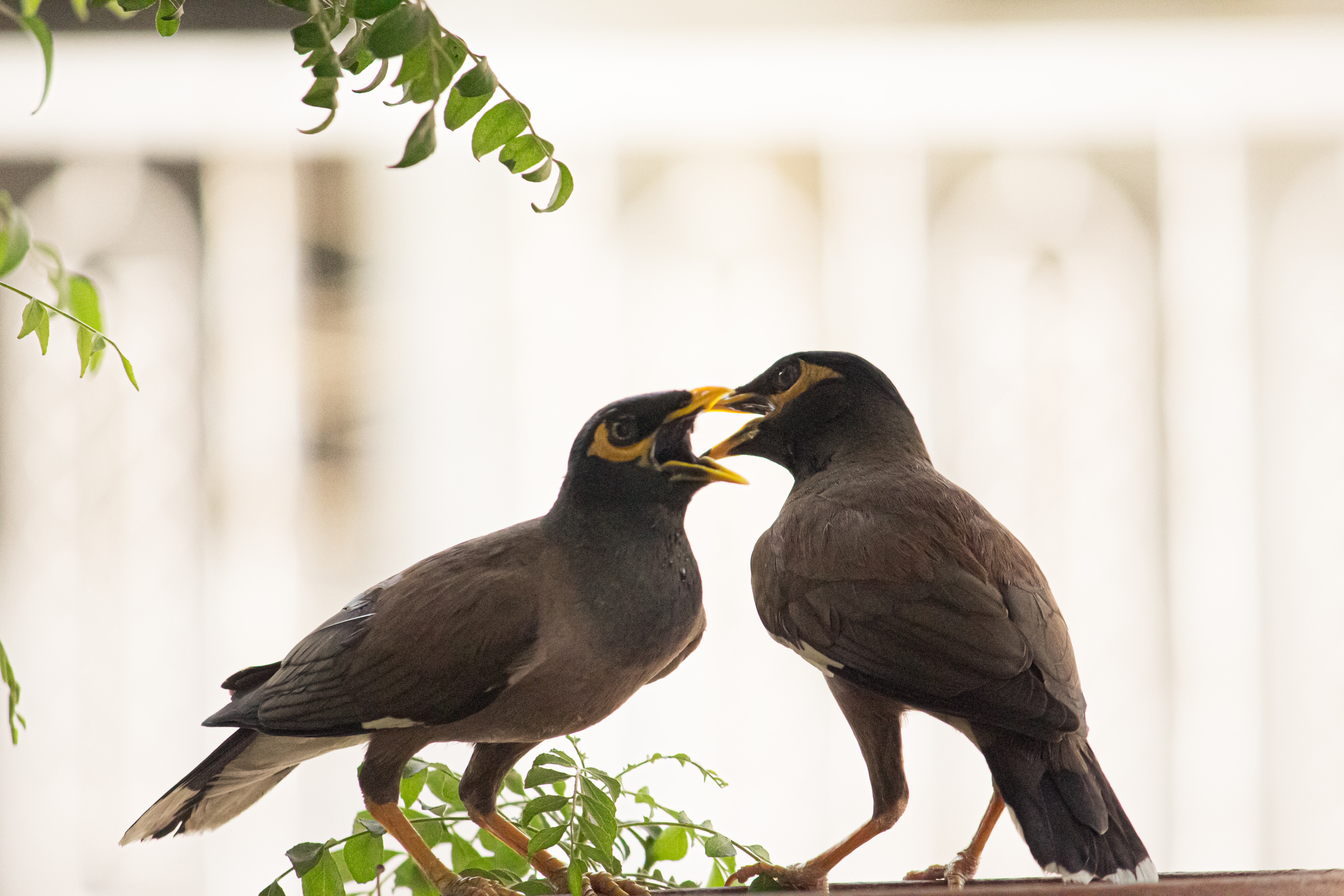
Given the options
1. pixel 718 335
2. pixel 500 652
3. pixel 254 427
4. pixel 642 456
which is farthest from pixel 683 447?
pixel 254 427

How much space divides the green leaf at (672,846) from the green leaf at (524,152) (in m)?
0.57

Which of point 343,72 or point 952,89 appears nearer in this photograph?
point 343,72

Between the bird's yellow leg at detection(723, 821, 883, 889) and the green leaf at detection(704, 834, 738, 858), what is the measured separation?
3 cm

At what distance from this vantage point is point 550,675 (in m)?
0.91

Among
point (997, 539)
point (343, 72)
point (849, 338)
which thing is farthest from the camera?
point (849, 338)

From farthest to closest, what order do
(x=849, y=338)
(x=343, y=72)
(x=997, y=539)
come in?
(x=849, y=338), (x=997, y=539), (x=343, y=72)

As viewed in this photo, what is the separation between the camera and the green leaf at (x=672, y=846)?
101 centimetres

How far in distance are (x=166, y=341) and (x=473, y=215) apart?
1.02m

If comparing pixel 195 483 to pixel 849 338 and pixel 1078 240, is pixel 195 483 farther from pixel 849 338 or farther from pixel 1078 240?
pixel 1078 240

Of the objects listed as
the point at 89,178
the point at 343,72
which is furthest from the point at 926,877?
the point at 89,178

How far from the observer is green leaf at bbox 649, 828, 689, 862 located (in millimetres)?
1008

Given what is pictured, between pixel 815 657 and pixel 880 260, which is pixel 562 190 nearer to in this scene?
pixel 815 657

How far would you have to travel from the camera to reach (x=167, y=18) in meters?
0.73


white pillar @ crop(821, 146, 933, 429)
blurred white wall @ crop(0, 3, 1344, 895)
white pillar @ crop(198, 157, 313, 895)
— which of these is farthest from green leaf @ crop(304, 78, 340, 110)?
white pillar @ crop(198, 157, 313, 895)
